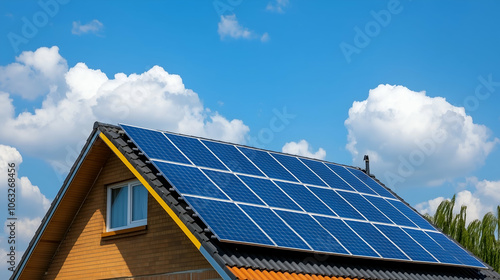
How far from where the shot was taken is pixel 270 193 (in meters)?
16.0

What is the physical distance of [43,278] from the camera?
64.5ft

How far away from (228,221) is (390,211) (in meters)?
7.33

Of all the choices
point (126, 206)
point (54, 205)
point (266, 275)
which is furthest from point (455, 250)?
point (54, 205)

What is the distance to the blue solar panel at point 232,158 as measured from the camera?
16.8 meters

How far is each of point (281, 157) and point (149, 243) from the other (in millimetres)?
5450

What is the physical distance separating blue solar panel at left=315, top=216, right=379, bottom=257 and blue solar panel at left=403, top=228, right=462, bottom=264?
111 inches

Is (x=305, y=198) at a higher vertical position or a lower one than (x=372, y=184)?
lower

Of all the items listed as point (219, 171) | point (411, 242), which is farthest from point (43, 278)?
point (411, 242)

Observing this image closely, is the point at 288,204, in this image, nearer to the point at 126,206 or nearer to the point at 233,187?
the point at 233,187

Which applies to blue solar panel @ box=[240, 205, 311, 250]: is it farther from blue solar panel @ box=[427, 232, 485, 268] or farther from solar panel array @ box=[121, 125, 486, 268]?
blue solar panel @ box=[427, 232, 485, 268]

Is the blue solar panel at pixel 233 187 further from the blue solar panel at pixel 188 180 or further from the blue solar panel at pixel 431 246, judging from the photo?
the blue solar panel at pixel 431 246

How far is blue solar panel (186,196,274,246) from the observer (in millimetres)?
13062

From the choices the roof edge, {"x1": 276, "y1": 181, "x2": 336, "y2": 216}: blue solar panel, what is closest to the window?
the roof edge

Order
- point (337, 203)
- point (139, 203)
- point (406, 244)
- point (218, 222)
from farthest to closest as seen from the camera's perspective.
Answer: point (337, 203) → point (406, 244) → point (139, 203) → point (218, 222)
